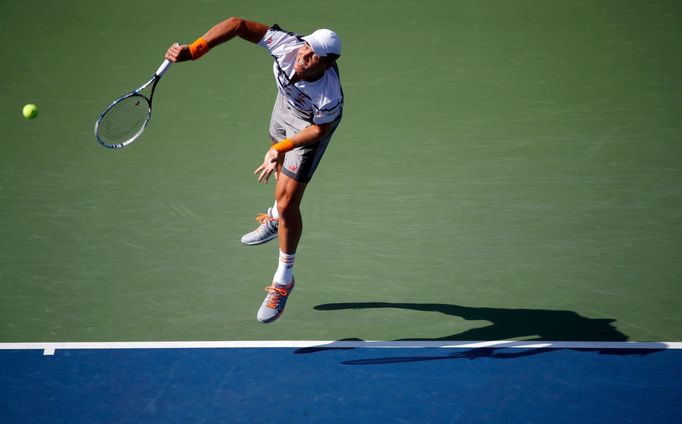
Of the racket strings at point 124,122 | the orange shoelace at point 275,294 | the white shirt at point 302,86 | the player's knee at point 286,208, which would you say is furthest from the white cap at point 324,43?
the orange shoelace at point 275,294

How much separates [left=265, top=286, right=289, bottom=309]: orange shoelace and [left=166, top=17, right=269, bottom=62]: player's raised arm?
189cm

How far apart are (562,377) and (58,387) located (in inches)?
141

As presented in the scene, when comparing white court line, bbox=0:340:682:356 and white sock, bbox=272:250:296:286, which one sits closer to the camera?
white court line, bbox=0:340:682:356

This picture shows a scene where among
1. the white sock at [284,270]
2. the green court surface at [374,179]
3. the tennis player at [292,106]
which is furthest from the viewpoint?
the green court surface at [374,179]

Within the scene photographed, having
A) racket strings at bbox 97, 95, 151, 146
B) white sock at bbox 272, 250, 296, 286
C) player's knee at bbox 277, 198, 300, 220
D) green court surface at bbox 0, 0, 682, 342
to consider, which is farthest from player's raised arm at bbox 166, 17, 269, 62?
green court surface at bbox 0, 0, 682, 342

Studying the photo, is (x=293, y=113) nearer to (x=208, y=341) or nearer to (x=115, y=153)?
(x=208, y=341)

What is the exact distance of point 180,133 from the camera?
1030cm

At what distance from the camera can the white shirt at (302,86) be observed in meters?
7.02

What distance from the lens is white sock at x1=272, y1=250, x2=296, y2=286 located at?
24.4ft

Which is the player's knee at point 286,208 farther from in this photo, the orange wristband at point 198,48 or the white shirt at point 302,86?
the orange wristband at point 198,48

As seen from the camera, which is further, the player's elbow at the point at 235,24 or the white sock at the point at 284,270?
the white sock at the point at 284,270

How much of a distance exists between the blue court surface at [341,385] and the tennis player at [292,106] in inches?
29.9

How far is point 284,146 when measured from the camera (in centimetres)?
693

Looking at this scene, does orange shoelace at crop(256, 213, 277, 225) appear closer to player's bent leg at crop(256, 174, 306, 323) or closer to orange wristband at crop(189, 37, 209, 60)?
player's bent leg at crop(256, 174, 306, 323)
